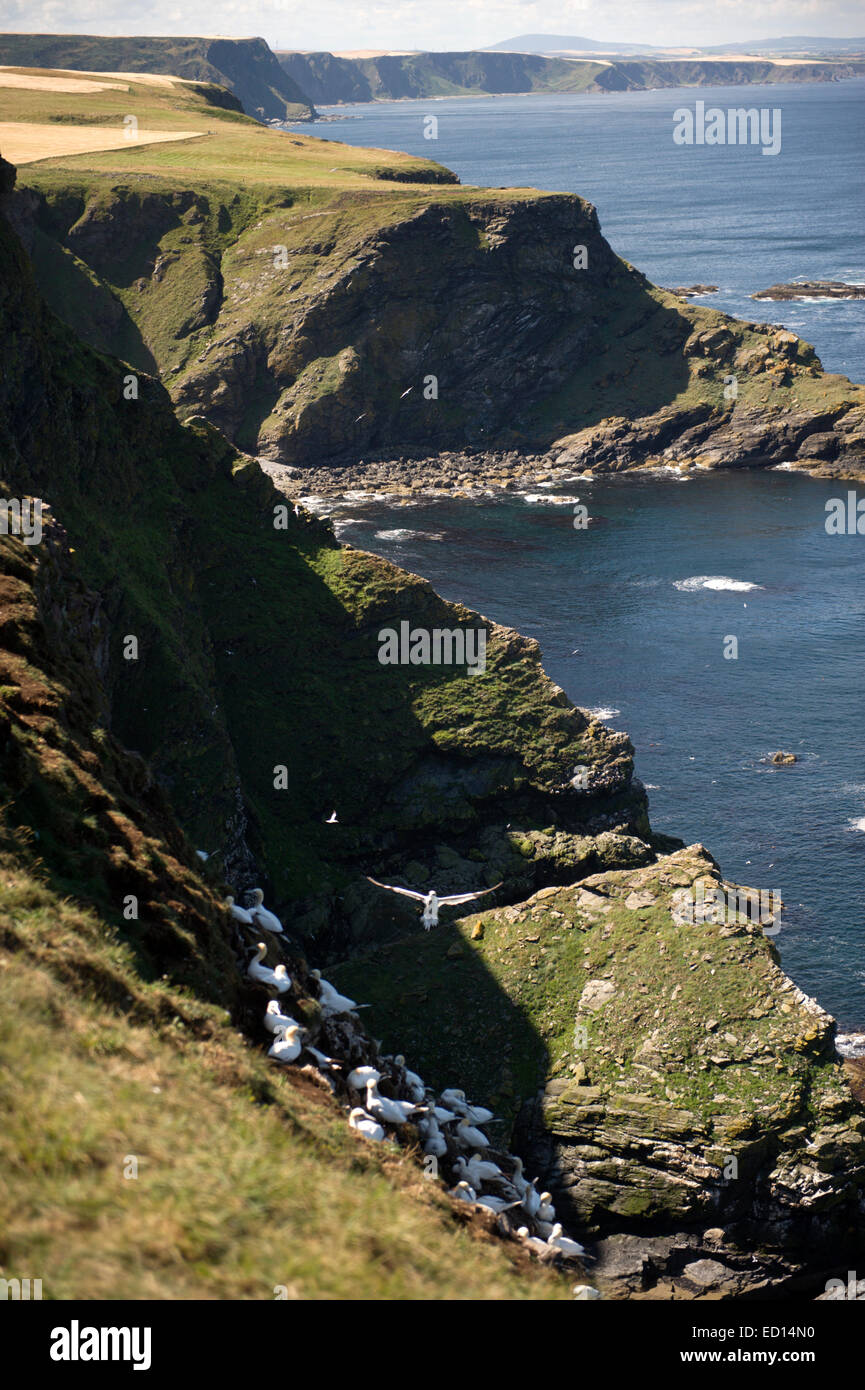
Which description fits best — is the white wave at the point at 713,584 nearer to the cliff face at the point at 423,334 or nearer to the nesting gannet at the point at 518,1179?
the cliff face at the point at 423,334

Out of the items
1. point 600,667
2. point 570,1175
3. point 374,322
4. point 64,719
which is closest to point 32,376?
point 64,719

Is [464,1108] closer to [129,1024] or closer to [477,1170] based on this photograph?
[477,1170]

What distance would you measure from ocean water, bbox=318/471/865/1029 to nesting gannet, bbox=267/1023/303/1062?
41978 mm

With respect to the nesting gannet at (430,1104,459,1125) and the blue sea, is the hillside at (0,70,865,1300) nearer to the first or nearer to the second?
the nesting gannet at (430,1104,459,1125)

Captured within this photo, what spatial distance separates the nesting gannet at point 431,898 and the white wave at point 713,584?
66615 mm

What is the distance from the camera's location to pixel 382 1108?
88.9ft

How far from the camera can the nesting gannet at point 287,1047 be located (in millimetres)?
25078

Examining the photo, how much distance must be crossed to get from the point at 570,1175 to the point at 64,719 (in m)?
23.0

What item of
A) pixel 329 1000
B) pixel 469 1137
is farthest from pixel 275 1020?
pixel 469 1137

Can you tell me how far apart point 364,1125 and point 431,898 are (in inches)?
988

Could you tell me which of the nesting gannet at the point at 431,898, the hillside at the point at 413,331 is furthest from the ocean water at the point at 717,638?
the nesting gannet at the point at 431,898

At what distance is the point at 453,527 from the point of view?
132875 mm

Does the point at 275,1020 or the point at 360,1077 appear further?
the point at 360,1077

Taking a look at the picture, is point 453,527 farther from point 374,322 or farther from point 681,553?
point 374,322
